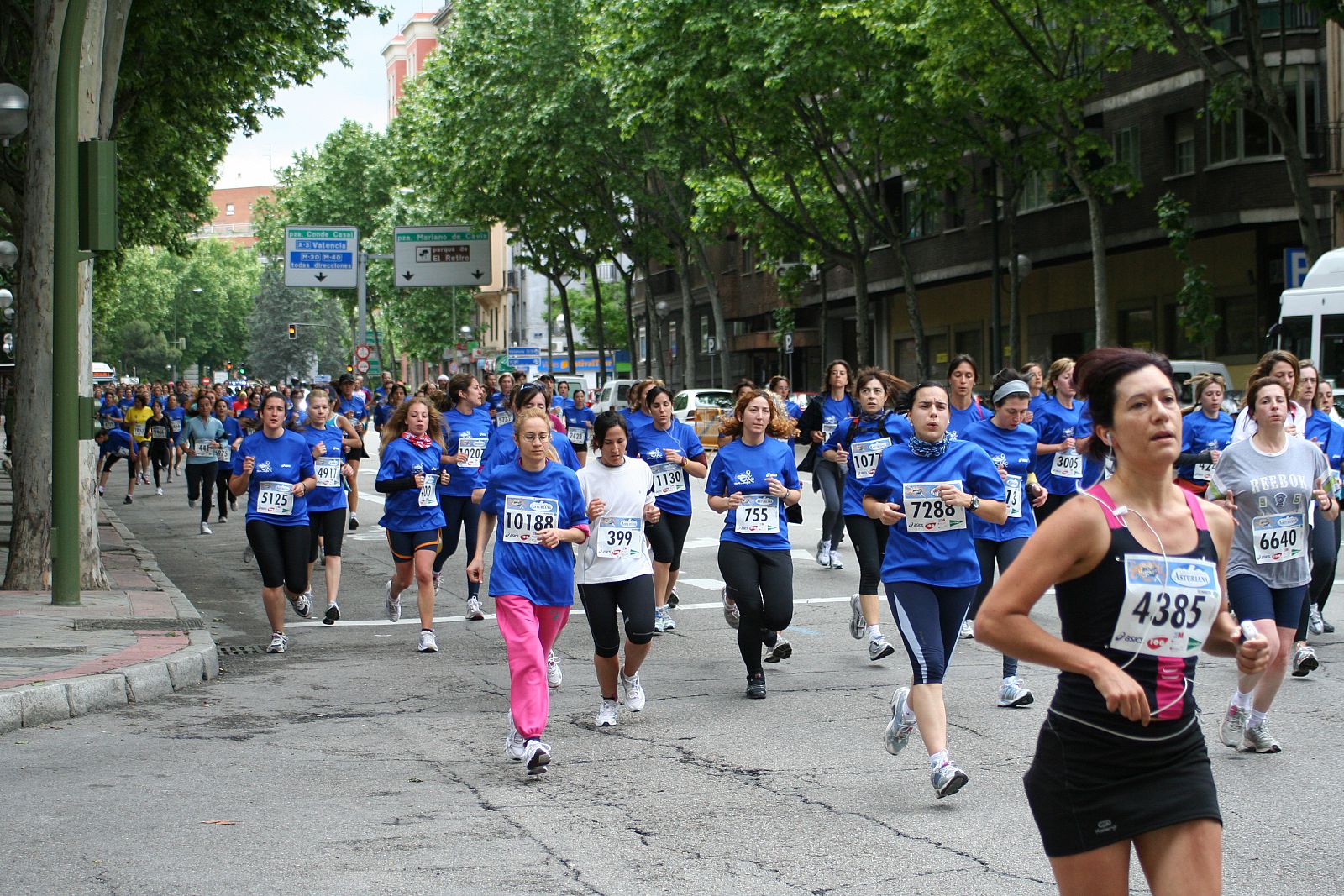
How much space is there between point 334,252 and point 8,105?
1273 inches

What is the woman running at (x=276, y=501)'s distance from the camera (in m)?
10.9

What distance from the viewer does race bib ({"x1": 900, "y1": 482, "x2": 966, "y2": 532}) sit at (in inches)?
274

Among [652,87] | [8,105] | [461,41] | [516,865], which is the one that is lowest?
[516,865]

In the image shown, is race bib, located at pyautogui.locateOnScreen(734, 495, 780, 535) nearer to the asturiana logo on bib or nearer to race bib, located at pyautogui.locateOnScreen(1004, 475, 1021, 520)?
race bib, located at pyautogui.locateOnScreen(1004, 475, 1021, 520)

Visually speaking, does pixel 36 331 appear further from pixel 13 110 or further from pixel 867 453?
pixel 867 453

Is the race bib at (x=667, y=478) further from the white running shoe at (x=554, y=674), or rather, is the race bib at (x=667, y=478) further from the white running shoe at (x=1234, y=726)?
the white running shoe at (x=1234, y=726)

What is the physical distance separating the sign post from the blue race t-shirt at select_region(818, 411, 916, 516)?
35.3 m

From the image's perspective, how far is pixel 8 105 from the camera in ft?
45.4

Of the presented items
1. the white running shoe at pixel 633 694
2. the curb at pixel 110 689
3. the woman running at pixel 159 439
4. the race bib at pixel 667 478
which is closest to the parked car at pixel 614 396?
the woman running at pixel 159 439

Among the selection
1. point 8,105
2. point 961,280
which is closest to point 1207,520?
point 8,105

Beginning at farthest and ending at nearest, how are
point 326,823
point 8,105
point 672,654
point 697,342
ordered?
point 697,342 → point 8,105 → point 672,654 → point 326,823

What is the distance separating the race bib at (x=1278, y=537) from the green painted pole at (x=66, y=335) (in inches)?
340

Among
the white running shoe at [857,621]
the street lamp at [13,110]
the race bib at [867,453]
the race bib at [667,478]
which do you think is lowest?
the white running shoe at [857,621]

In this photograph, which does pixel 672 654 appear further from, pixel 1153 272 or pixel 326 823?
pixel 1153 272
